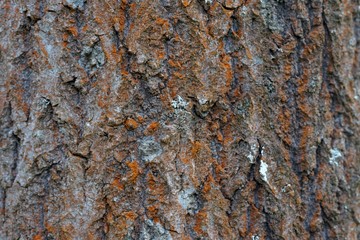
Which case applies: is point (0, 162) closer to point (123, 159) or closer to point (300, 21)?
point (123, 159)

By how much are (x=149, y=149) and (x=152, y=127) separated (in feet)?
0.18

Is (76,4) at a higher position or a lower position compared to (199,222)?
higher

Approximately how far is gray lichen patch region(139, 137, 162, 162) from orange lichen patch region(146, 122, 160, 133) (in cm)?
2

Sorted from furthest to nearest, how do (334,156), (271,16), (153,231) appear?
1. (334,156)
2. (271,16)
3. (153,231)

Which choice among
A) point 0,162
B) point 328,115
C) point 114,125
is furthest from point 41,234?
point 328,115

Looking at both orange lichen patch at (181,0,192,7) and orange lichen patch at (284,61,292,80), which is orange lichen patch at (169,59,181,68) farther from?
orange lichen patch at (284,61,292,80)

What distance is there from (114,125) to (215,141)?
257 mm

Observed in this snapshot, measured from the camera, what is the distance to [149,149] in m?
1.06

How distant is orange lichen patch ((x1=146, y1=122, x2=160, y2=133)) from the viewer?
107cm

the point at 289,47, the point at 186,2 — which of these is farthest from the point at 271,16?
the point at 186,2

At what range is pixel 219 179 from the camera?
1120mm

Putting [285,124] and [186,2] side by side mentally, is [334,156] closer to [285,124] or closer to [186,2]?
[285,124]

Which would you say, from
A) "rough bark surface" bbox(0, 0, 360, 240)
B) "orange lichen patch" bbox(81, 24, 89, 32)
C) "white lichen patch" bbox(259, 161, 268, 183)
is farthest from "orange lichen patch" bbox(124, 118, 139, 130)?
"white lichen patch" bbox(259, 161, 268, 183)

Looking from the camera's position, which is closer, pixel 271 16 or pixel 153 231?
pixel 153 231
